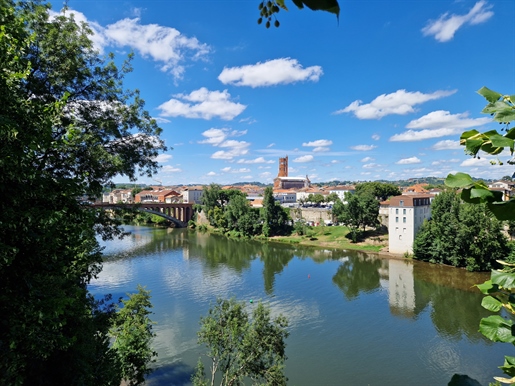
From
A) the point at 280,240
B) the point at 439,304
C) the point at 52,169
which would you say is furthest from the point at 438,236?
the point at 52,169

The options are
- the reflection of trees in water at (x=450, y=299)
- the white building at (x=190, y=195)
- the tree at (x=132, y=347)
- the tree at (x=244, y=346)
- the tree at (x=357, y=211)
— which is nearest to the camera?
the tree at (x=244, y=346)

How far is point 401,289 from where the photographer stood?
2125 cm

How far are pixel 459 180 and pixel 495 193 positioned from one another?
102 millimetres

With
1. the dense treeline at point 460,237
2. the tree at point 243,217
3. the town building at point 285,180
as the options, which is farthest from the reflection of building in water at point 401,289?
the town building at point 285,180

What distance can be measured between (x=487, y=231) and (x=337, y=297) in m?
13.2

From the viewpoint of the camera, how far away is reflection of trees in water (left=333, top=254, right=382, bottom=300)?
21.8m

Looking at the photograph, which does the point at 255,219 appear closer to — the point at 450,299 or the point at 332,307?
the point at 332,307

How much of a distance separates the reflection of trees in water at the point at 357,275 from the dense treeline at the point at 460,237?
4.30 meters

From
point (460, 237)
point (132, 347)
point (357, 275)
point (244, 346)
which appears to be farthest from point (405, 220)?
point (132, 347)

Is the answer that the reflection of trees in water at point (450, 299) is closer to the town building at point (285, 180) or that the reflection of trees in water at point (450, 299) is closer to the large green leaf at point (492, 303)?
the large green leaf at point (492, 303)

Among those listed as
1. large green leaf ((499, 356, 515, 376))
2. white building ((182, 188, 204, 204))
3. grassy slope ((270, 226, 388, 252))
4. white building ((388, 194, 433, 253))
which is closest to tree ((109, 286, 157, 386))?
large green leaf ((499, 356, 515, 376))

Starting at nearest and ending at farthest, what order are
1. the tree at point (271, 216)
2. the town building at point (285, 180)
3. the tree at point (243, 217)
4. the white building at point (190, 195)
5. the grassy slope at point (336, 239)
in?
1. the grassy slope at point (336, 239)
2. the tree at point (271, 216)
3. the tree at point (243, 217)
4. the white building at point (190, 195)
5. the town building at point (285, 180)

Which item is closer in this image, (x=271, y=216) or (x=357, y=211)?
(x=357, y=211)

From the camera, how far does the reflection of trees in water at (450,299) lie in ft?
52.1
